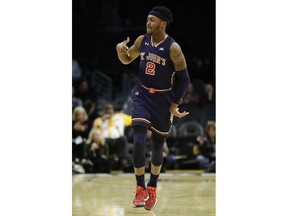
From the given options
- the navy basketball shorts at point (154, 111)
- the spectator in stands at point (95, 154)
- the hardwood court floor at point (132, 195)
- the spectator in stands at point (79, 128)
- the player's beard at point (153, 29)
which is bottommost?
the hardwood court floor at point (132, 195)

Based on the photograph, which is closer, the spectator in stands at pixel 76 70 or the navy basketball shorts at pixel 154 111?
the navy basketball shorts at pixel 154 111

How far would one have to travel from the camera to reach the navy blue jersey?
22.7 feet

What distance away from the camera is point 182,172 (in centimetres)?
1352

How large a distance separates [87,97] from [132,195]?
384cm

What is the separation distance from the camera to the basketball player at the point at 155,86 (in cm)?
689

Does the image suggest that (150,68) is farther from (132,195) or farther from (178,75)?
(132,195)

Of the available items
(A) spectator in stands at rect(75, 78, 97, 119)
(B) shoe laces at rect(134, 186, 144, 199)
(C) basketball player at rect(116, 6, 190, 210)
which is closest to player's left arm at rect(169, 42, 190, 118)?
Result: (C) basketball player at rect(116, 6, 190, 210)

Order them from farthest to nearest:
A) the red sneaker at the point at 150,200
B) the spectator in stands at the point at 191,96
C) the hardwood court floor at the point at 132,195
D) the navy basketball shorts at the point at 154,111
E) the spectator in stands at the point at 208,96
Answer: the spectator in stands at the point at 208,96, the spectator in stands at the point at 191,96, the hardwood court floor at the point at 132,195, the red sneaker at the point at 150,200, the navy basketball shorts at the point at 154,111

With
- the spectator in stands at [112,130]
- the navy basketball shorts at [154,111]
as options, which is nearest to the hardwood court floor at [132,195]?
the spectator in stands at [112,130]

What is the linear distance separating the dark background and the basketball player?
194 inches

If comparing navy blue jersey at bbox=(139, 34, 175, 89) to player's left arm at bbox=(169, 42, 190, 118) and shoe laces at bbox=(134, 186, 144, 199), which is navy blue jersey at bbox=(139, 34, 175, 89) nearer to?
player's left arm at bbox=(169, 42, 190, 118)

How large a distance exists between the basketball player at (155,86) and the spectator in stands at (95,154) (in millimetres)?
5578

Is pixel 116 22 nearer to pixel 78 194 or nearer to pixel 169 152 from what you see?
pixel 169 152

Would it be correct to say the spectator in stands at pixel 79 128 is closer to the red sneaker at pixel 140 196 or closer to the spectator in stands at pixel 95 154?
the spectator in stands at pixel 95 154
